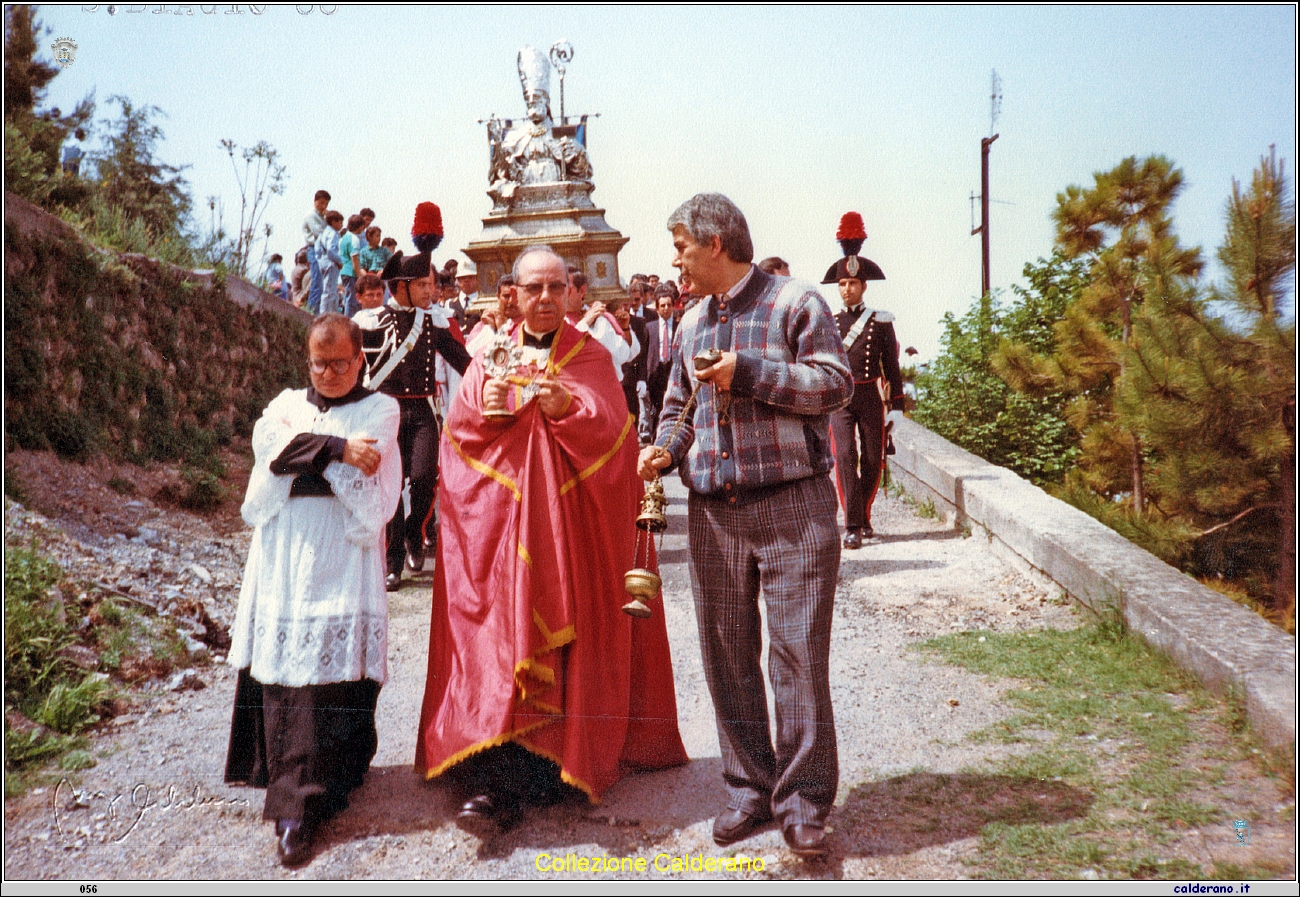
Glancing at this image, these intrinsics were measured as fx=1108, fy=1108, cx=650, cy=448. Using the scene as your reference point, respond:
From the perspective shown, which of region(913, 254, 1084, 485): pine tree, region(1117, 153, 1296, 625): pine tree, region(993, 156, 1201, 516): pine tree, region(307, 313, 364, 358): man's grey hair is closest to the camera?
region(307, 313, 364, 358): man's grey hair

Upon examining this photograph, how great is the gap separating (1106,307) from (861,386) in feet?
6.26

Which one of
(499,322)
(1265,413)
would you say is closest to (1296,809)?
(1265,413)

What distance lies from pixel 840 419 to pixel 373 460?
207 inches

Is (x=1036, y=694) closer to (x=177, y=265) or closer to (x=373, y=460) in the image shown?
(x=373, y=460)

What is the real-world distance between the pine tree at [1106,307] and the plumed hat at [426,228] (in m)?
4.38

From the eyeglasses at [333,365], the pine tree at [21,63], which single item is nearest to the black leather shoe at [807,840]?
the eyeglasses at [333,365]

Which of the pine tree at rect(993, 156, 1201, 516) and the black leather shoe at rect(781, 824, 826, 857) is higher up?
the pine tree at rect(993, 156, 1201, 516)

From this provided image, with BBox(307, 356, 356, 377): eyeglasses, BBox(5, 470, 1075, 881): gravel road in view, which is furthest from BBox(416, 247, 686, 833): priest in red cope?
BBox(307, 356, 356, 377): eyeglasses

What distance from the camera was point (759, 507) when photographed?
371 cm

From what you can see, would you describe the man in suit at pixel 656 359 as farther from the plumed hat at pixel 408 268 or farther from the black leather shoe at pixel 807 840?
the black leather shoe at pixel 807 840

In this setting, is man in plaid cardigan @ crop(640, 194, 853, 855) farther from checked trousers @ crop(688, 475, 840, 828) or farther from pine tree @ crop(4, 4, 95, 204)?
pine tree @ crop(4, 4, 95, 204)

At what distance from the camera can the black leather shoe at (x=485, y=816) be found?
391 centimetres

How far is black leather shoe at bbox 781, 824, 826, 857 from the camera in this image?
354 centimetres

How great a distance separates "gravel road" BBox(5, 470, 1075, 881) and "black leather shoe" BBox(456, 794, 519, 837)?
53mm
